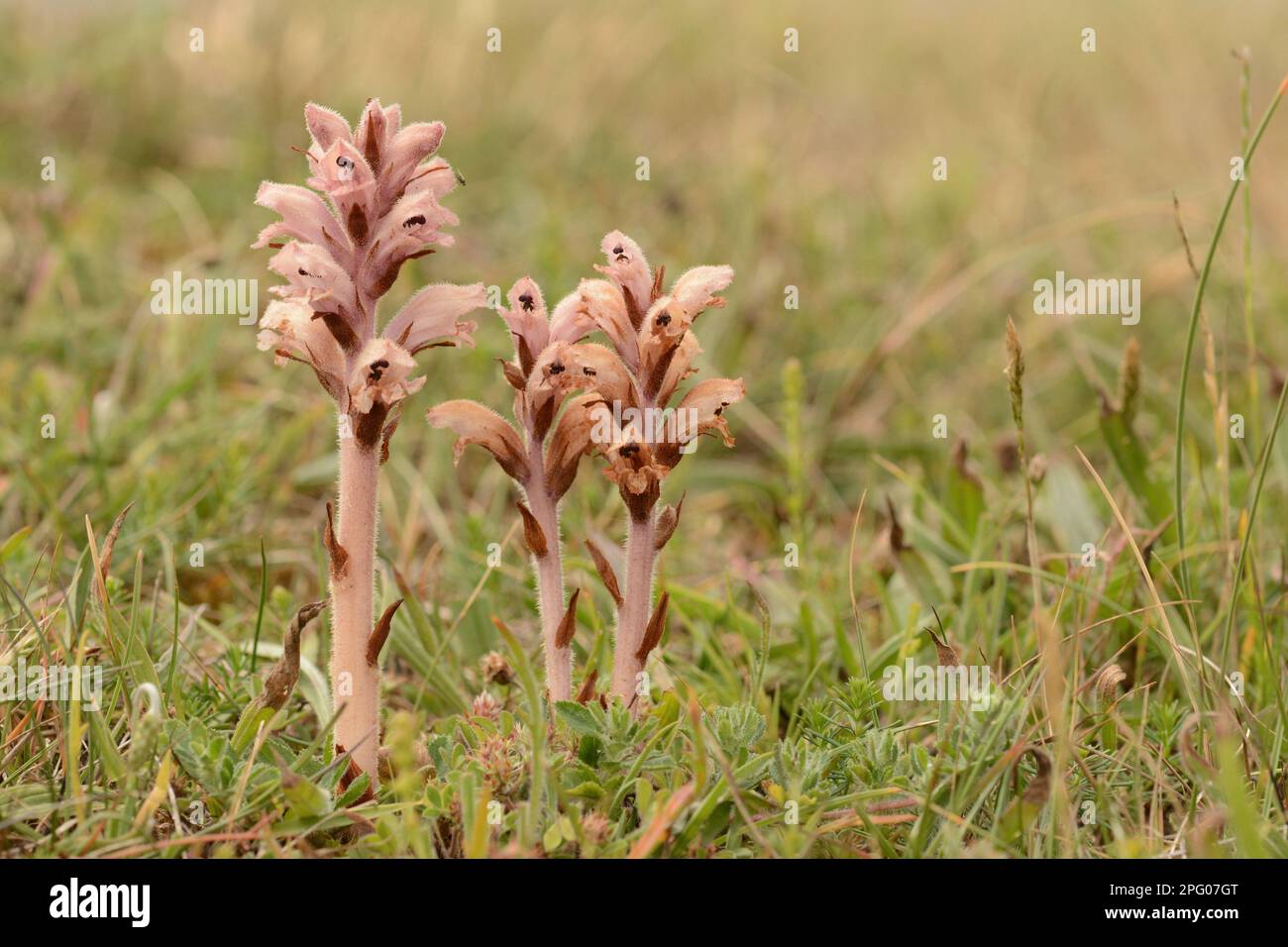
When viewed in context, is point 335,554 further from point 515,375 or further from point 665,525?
point 665,525

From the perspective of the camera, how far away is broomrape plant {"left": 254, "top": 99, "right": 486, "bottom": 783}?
272 centimetres

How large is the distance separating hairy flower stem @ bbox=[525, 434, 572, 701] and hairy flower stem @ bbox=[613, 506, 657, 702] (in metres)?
0.13

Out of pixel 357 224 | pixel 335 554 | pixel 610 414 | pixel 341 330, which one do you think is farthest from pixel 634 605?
pixel 357 224

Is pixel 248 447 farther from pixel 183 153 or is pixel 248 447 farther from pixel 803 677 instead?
pixel 183 153

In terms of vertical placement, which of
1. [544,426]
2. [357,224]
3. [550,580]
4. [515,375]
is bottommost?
[550,580]

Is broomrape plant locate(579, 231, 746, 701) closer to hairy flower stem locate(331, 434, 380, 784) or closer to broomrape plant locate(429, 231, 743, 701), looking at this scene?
broomrape plant locate(429, 231, 743, 701)

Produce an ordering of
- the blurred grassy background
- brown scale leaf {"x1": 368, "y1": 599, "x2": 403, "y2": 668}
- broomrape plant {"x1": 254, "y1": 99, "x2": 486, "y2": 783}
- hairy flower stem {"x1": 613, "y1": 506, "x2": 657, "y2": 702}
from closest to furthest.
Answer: broomrape plant {"x1": 254, "y1": 99, "x2": 486, "y2": 783}
brown scale leaf {"x1": 368, "y1": 599, "x2": 403, "y2": 668}
hairy flower stem {"x1": 613, "y1": 506, "x2": 657, "y2": 702}
the blurred grassy background

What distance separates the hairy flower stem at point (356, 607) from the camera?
286 centimetres

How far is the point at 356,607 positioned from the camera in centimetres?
289

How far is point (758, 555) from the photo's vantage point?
5.19 meters

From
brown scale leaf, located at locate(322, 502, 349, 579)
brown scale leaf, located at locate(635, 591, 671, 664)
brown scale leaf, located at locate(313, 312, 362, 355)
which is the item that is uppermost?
brown scale leaf, located at locate(313, 312, 362, 355)

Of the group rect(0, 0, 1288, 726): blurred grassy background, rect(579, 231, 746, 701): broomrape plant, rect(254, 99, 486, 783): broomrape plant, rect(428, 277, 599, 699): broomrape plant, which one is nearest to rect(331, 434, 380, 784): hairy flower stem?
rect(254, 99, 486, 783): broomrape plant

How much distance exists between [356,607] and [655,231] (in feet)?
16.2

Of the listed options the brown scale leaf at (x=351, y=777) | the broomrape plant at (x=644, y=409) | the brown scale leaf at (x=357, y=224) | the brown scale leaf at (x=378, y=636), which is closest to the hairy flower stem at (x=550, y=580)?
the broomrape plant at (x=644, y=409)
